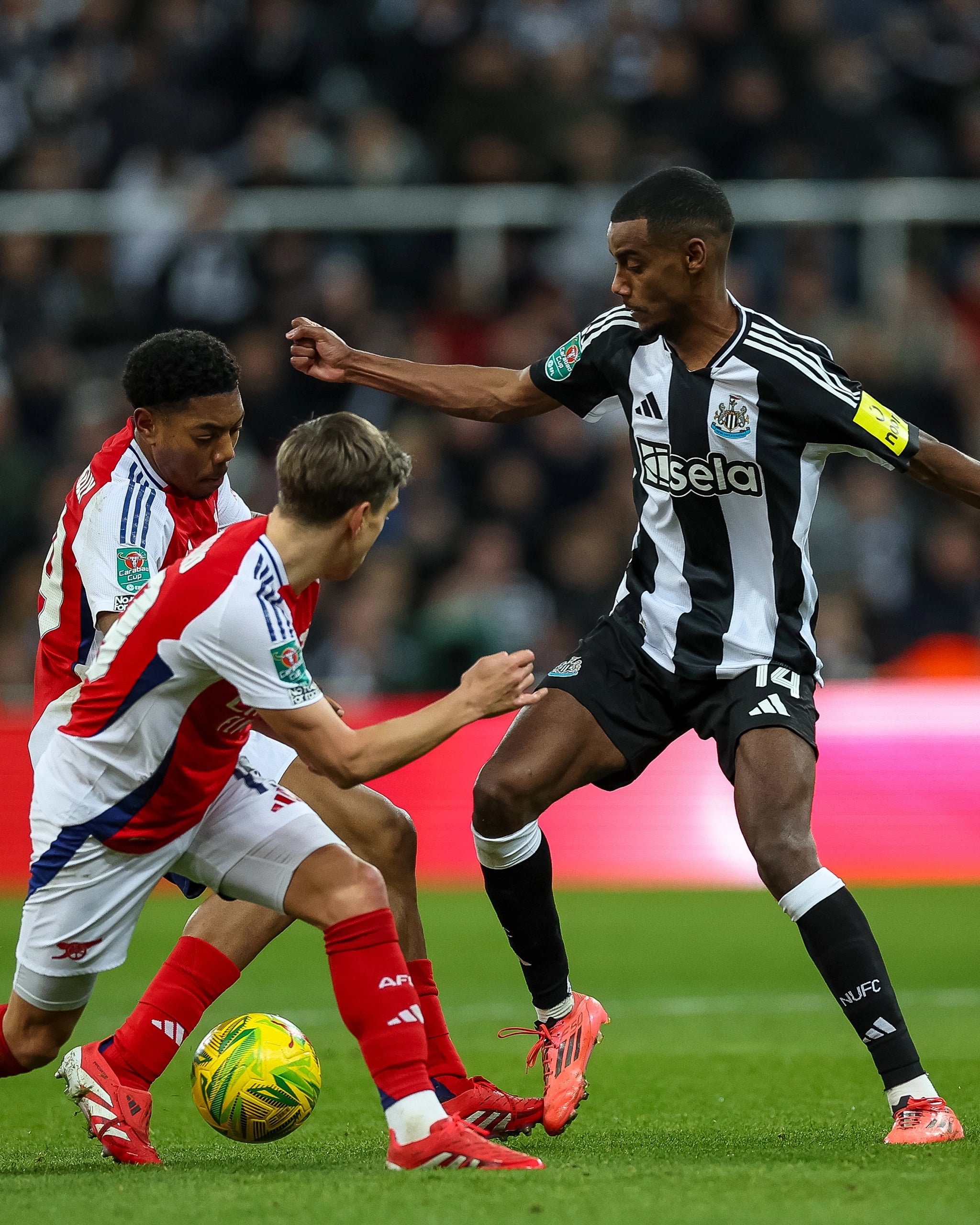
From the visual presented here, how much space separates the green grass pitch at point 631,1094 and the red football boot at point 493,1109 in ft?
0.40

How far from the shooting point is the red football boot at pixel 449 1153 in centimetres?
411

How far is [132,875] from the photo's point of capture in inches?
173

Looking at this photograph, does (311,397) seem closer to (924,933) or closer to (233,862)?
(924,933)

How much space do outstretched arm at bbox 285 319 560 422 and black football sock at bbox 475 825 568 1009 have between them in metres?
1.29

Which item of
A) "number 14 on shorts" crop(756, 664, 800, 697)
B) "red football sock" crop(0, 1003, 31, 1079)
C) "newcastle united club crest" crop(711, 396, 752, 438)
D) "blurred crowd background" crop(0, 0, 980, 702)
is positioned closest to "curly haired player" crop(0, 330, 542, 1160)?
"red football sock" crop(0, 1003, 31, 1079)

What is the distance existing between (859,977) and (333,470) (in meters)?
1.91

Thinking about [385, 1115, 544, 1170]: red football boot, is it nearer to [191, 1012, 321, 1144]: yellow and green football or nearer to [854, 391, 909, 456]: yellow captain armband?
[191, 1012, 321, 1144]: yellow and green football

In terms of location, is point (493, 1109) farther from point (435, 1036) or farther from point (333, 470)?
point (333, 470)

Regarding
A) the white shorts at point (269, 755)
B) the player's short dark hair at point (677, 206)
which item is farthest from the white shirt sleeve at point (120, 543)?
the player's short dark hair at point (677, 206)

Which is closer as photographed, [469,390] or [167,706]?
[167,706]

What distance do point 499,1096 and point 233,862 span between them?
116 centimetres

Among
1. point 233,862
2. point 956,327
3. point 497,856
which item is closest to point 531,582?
point 956,327

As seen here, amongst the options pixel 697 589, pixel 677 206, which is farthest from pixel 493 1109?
A: pixel 677 206

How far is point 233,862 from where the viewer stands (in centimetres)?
441
